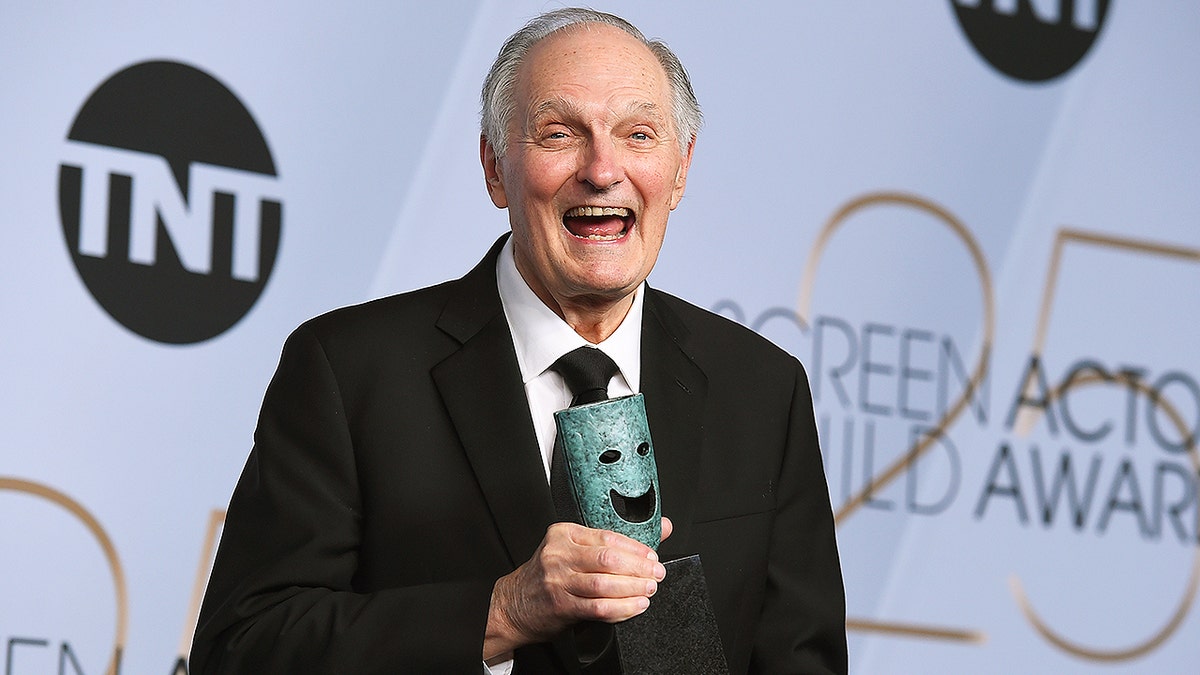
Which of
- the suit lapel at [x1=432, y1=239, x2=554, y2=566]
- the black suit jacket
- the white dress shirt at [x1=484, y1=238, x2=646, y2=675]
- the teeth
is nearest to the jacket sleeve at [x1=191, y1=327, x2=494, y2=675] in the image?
the black suit jacket

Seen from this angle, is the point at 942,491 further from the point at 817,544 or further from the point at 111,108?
the point at 111,108

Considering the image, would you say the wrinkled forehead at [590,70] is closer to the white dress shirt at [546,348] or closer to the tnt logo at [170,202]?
the white dress shirt at [546,348]

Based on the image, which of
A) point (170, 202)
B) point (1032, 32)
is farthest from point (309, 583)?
point (1032, 32)

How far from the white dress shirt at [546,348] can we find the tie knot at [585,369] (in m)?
0.02

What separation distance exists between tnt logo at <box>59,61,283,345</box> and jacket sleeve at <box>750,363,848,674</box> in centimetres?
120

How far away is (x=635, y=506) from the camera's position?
1521 mm

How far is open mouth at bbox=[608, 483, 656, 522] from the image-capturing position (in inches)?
59.0

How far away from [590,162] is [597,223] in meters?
0.07

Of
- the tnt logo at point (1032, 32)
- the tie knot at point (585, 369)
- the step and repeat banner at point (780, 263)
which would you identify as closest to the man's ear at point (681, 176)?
the tie knot at point (585, 369)

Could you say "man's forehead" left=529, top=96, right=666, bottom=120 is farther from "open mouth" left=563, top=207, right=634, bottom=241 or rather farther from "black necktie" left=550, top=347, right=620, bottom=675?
"black necktie" left=550, top=347, right=620, bottom=675

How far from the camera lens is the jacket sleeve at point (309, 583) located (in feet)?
5.35

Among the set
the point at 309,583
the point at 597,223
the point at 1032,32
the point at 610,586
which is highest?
the point at 1032,32

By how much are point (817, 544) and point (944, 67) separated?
186cm

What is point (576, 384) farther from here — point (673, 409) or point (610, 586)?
point (610, 586)
